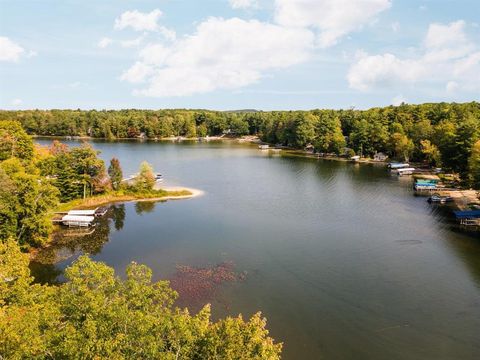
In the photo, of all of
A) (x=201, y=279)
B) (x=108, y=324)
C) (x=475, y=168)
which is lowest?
(x=201, y=279)

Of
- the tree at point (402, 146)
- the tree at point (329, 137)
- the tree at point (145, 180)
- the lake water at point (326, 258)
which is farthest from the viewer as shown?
the tree at point (329, 137)

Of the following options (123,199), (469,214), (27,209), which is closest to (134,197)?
(123,199)

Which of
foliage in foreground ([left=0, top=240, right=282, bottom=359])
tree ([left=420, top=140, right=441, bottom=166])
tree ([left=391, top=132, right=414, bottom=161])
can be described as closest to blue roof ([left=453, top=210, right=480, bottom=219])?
tree ([left=420, top=140, right=441, bottom=166])

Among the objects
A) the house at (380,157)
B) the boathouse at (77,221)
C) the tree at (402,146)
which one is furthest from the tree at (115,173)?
the house at (380,157)

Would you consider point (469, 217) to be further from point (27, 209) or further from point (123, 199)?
point (27, 209)

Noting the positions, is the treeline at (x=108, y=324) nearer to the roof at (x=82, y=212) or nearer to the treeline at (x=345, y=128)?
the roof at (x=82, y=212)

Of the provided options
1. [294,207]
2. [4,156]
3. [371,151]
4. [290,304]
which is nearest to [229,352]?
[290,304]

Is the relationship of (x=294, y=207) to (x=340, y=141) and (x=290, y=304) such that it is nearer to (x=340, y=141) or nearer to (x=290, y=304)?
(x=290, y=304)
